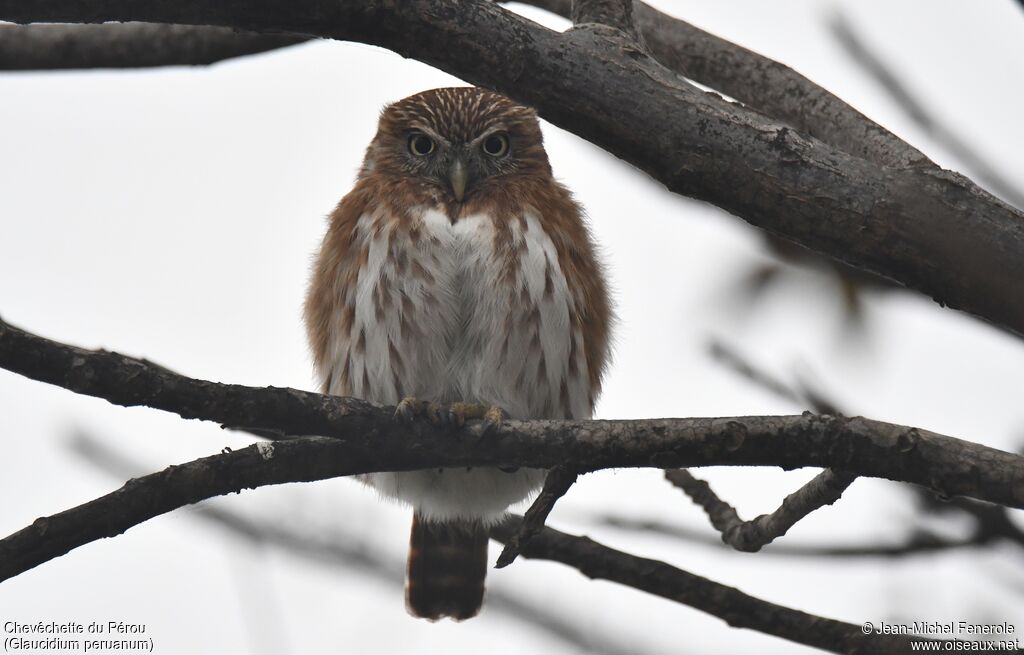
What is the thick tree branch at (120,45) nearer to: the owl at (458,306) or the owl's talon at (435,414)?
the owl at (458,306)

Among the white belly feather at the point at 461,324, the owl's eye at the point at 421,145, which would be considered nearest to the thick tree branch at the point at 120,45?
the owl's eye at the point at 421,145

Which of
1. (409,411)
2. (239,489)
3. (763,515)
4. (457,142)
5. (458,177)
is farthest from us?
(457,142)

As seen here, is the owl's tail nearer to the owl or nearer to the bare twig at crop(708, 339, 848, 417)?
the owl

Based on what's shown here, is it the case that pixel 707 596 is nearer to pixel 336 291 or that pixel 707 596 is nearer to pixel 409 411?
pixel 409 411

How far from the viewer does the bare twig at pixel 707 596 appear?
3.71 metres

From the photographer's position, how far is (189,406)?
2.87m

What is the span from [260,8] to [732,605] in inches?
98.9

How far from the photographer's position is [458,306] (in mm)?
5004

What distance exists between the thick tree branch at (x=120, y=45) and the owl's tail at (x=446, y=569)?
265 cm

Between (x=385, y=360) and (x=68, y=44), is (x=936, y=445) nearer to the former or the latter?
(x=385, y=360)

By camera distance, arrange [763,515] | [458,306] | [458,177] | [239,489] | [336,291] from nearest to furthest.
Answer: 1. [239,489]
2. [763,515]
3. [458,306]
4. [336,291]
5. [458,177]

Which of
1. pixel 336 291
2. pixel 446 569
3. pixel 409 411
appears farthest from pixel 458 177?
pixel 409 411

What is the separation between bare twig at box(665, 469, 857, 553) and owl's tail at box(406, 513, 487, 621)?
1980mm

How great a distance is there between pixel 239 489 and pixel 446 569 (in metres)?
3.13
